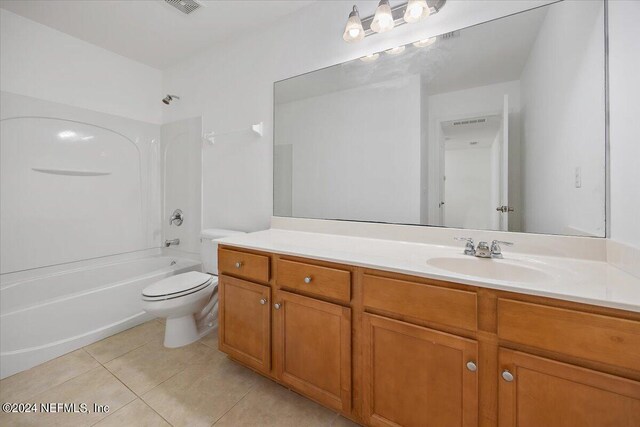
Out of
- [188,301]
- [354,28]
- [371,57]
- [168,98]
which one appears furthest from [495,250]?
[168,98]

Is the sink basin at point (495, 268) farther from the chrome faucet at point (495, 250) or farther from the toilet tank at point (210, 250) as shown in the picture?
the toilet tank at point (210, 250)

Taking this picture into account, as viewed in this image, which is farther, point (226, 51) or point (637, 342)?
point (226, 51)

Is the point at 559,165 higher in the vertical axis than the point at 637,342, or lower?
higher

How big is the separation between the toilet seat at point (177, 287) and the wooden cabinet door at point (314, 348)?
79 centimetres

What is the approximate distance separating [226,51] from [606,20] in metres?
2.39

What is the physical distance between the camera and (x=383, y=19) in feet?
4.56

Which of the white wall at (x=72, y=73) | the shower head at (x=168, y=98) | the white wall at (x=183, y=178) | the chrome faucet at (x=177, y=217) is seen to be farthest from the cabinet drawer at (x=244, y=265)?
the white wall at (x=72, y=73)

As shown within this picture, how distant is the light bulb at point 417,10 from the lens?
4.28 ft

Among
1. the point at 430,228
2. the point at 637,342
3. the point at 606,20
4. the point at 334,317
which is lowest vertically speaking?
the point at 334,317

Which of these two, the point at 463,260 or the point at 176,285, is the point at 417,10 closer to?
the point at 463,260

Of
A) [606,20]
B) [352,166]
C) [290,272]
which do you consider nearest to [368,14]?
[352,166]

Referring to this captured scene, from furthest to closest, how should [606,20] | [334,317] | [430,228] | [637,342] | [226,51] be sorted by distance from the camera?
[226,51], [430,228], [334,317], [606,20], [637,342]

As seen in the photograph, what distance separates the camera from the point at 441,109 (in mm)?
1408

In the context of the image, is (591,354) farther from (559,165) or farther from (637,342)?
(559,165)
